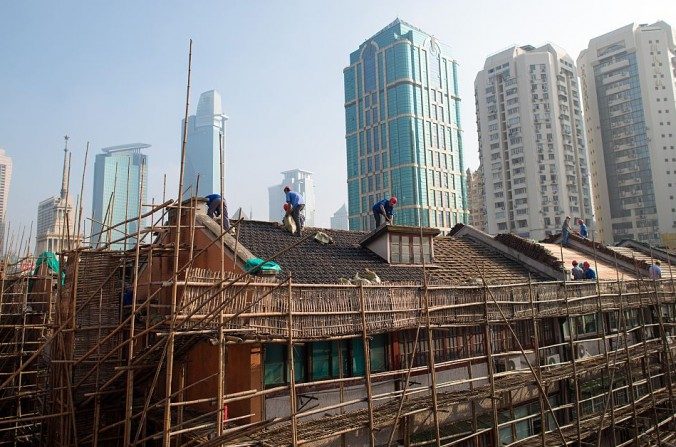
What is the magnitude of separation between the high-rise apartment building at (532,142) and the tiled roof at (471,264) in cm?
5046

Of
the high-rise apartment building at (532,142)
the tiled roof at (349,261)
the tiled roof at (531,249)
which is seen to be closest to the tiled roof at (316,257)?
the tiled roof at (349,261)

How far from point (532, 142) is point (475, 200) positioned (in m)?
22.0

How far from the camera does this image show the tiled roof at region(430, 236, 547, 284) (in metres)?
16.0

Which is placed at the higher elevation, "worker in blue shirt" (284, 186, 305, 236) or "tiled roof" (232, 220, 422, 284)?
"worker in blue shirt" (284, 186, 305, 236)

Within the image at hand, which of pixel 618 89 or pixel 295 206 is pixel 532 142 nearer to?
pixel 618 89

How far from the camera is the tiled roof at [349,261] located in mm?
13305

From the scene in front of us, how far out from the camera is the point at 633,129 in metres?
66.4

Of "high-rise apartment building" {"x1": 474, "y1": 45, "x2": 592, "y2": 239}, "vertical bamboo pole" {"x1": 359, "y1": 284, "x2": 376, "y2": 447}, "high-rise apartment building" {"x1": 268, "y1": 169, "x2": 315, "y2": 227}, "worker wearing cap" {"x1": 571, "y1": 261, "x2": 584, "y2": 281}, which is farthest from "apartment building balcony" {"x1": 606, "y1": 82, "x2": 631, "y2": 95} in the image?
"high-rise apartment building" {"x1": 268, "y1": 169, "x2": 315, "y2": 227}

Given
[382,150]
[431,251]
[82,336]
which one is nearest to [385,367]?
[431,251]

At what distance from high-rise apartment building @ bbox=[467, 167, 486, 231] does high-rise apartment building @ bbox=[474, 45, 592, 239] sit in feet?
35.0

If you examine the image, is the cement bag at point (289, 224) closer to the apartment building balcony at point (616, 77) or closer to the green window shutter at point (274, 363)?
the green window shutter at point (274, 363)

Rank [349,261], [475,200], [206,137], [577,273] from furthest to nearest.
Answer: [206,137] < [475,200] < [577,273] < [349,261]

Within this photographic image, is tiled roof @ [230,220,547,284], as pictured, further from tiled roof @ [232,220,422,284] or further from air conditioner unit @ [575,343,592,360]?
air conditioner unit @ [575,343,592,360]

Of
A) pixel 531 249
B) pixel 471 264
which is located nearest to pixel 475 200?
pixel 531 249
